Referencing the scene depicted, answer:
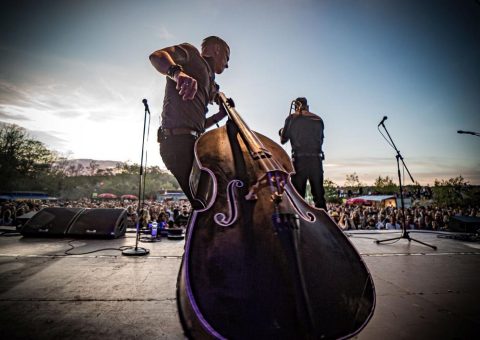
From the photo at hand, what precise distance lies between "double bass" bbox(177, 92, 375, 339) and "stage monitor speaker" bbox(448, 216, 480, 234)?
7581 millimetres

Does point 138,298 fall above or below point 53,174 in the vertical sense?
below

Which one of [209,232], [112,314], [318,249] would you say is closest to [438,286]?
[318,249]

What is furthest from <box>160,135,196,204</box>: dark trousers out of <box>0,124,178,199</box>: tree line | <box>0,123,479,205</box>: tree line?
<box>0,124,178,199</box>: tree line

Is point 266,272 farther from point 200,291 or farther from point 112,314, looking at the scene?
point 112,314

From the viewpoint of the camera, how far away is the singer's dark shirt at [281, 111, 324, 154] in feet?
12.2

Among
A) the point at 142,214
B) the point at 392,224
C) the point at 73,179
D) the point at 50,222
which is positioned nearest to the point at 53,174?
the point at 73,179

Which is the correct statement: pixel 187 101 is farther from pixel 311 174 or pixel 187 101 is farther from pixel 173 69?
pixel 311 174

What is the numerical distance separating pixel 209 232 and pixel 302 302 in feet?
1.34

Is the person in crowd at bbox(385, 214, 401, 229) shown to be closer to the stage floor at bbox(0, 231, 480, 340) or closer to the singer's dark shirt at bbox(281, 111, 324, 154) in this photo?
the stage floor at bbox(0, 231, 480, 340)

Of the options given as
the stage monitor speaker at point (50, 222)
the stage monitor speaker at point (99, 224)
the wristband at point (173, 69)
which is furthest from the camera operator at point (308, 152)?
the stage monitor speaker at point (50, 222)

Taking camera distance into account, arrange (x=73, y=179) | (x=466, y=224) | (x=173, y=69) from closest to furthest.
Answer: (x=173, y=69) → (x=466, y=224) → (x=73, y=179)

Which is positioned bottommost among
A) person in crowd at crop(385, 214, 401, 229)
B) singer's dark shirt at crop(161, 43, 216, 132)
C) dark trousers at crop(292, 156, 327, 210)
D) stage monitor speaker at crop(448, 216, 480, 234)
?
person in crowd at crop(385, 214, 401, 229)

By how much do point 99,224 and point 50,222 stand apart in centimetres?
84

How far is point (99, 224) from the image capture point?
4.08 metres
